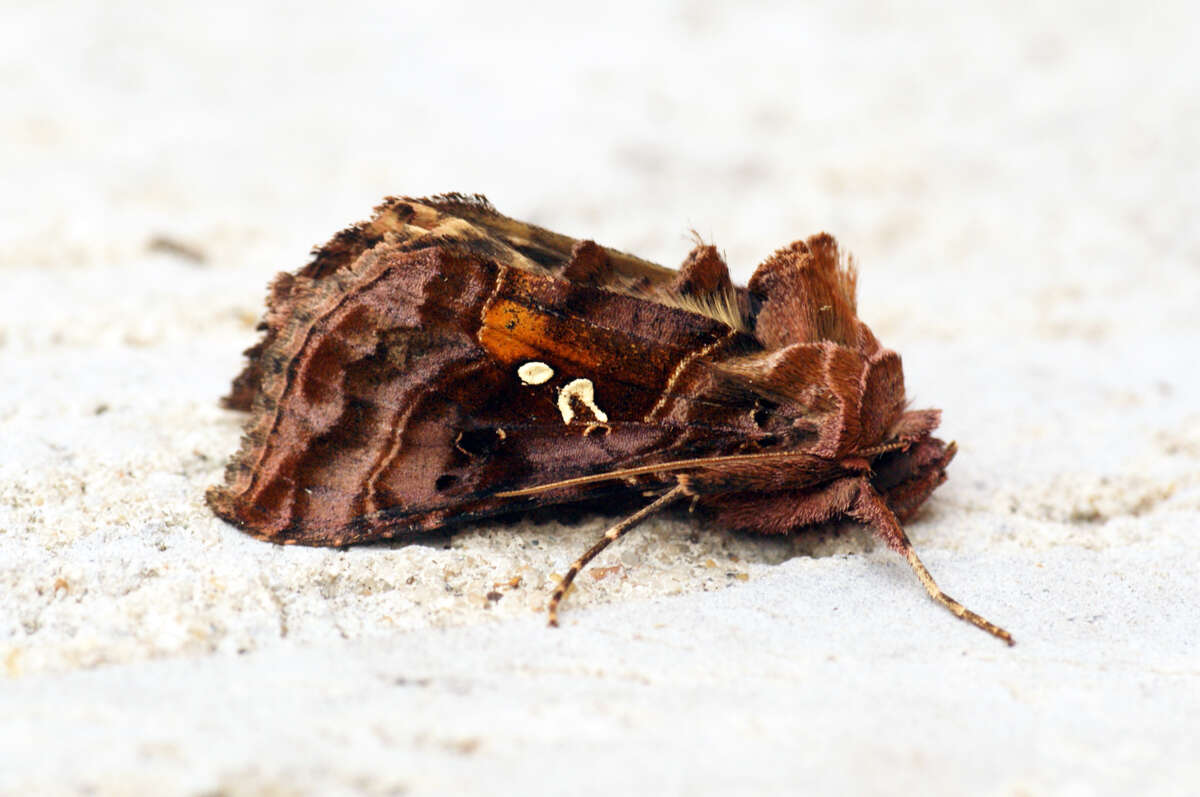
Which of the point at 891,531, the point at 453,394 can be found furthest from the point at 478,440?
the point at 891,531

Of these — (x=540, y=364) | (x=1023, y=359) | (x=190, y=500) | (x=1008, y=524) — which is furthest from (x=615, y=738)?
(x=1023, y=359)

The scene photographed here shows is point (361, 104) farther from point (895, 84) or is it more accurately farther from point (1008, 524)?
point (1008, 524)

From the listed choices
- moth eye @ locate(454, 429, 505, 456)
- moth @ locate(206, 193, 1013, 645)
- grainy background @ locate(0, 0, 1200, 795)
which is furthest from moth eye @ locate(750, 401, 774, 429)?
moth eye @ locate(454, 429, 505, 456)

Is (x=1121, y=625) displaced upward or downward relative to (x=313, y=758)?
upward

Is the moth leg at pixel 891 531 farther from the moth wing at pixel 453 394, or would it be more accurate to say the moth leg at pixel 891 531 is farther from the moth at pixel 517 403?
the moth wing at pixel 453 394

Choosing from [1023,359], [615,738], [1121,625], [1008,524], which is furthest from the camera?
[1023,359]

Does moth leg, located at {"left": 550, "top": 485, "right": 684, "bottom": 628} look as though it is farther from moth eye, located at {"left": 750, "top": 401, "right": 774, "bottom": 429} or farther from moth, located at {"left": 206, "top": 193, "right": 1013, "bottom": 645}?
moth eye, located at {"left": 750, "top": 401, "right": 774, "bottom": 429}

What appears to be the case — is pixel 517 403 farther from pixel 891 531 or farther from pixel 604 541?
pixel 891 531

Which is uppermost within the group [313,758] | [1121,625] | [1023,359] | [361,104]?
[361,104]
